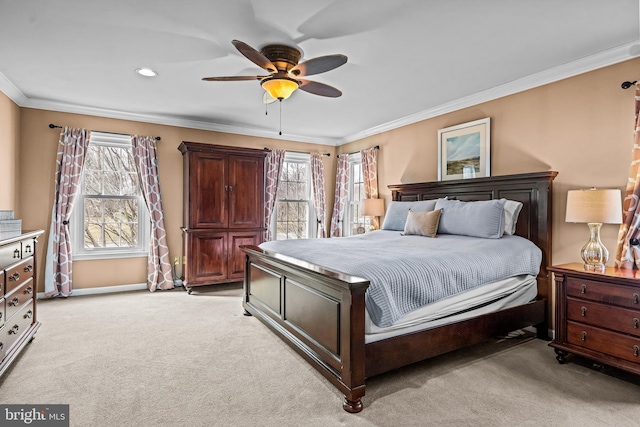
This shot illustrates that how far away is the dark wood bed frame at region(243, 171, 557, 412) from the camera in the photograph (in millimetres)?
1989

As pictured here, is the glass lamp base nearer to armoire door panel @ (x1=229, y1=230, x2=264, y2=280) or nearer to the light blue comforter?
the light blue comforter

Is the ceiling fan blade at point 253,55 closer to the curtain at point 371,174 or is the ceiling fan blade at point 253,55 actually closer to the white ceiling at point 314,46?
the white ceiling at point 314,46

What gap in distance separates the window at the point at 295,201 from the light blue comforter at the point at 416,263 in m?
2.60

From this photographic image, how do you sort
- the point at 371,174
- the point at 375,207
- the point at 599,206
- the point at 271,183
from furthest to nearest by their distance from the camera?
the point at 271,183, the point at 371,174, the point at 375,207, the point at 599,206

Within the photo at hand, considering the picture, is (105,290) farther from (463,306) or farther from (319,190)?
(463,306)

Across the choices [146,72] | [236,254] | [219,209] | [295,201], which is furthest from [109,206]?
[295,201]

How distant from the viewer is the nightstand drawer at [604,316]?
88.7 inches

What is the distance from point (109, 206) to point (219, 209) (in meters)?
1.49

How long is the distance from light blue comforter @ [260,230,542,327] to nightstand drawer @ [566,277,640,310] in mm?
411

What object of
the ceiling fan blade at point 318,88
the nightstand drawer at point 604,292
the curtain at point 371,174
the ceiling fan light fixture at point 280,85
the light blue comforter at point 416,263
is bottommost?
the nightstand drawer at point 604,292

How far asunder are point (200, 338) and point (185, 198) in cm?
243

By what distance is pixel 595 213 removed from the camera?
2.53 meters

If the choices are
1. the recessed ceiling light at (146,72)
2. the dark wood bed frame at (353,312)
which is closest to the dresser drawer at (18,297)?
the dark wood bed frame at (353,312)

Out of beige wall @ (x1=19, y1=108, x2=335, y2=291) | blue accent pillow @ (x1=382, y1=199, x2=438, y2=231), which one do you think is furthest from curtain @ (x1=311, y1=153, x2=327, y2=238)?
blue accent pillow @ (x1=382, y1=199, x2=438, y2=231)
